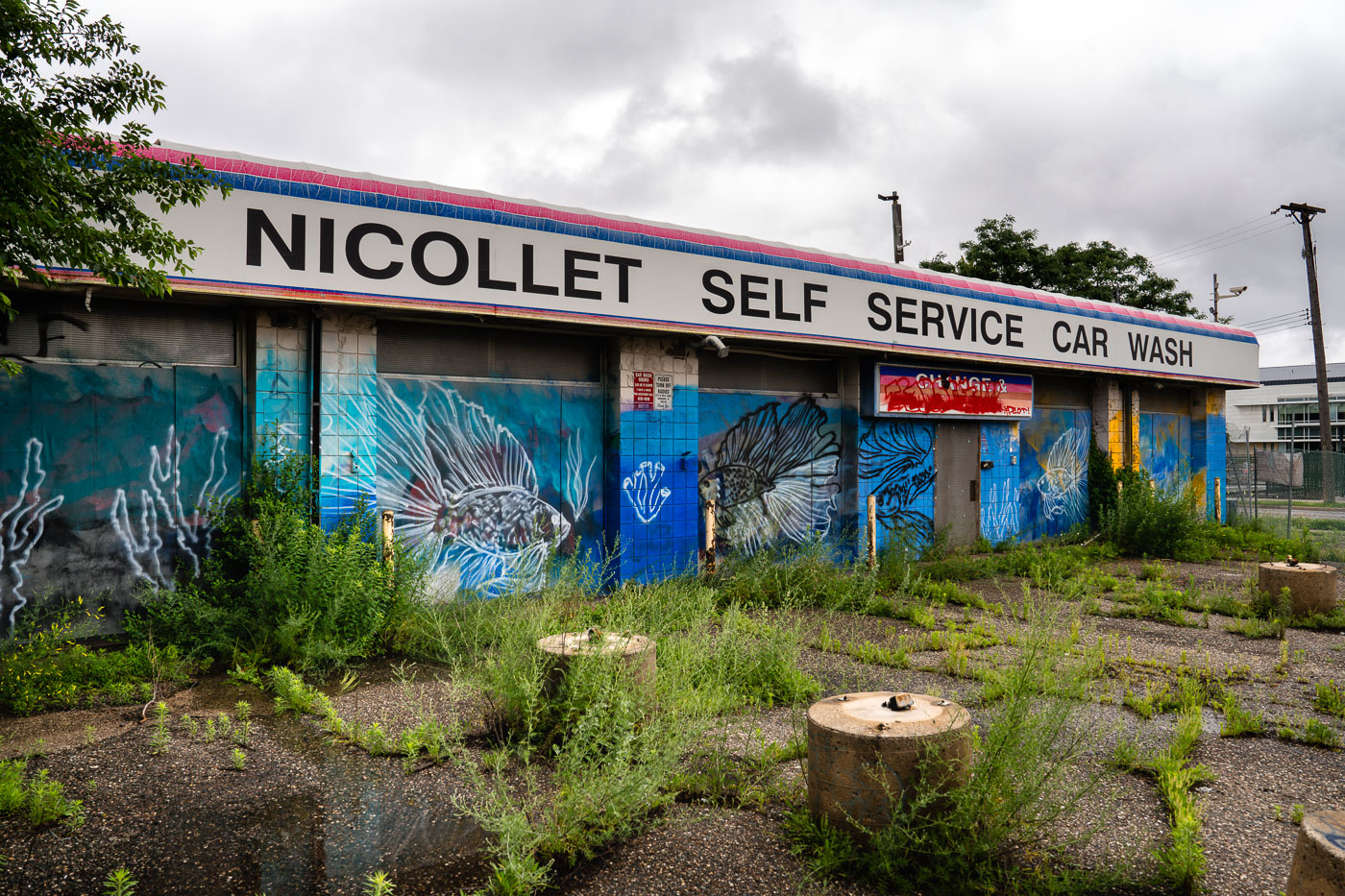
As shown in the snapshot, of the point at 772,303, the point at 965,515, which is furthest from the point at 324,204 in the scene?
the point at 965,515

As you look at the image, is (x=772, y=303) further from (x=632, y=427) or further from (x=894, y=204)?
(x=894, y=204)

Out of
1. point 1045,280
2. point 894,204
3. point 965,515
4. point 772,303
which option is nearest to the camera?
point 772,303

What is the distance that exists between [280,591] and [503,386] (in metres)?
3.45

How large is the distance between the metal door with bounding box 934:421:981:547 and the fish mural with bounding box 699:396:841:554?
7.01 feet

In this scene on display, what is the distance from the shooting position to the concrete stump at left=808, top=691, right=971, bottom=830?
3.38 metres

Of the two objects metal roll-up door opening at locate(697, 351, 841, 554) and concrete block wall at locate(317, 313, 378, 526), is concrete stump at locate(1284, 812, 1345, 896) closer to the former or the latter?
concrete block wall at locate(317, 313, 378, 526)

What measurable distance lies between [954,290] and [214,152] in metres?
9.70

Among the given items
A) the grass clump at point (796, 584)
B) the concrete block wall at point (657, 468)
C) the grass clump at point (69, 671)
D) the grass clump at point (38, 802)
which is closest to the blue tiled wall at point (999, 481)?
the grass clump at point (796, 584)

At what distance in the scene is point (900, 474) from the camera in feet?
41.1

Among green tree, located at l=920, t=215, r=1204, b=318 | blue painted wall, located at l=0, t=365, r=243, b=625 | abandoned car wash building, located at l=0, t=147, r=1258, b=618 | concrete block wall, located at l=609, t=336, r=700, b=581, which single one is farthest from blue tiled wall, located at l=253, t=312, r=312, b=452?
green tree, located at l=920, t=215, r=1204, b=318

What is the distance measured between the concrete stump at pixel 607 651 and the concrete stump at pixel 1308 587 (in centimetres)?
709

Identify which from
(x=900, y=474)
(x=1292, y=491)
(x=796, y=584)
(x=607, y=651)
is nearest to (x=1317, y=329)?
(x=1292, y=491)

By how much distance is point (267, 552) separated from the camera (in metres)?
6.65

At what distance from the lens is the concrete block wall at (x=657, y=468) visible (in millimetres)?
9562
